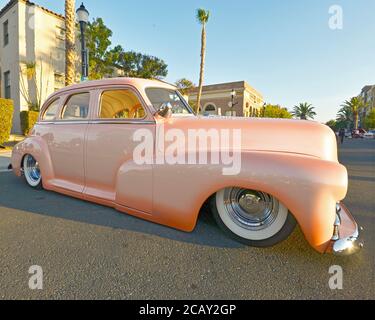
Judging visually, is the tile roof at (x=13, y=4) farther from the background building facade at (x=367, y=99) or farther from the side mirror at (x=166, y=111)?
the background building facade at (x=367, y=99)

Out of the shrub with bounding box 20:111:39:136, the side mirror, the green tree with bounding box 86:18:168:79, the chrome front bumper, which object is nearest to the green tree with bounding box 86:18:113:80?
the green tree with bounding box 86:18:168:79

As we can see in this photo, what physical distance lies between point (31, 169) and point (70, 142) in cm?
161

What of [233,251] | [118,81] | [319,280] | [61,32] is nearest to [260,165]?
[233,251]

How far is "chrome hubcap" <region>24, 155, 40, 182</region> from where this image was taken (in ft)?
13.6

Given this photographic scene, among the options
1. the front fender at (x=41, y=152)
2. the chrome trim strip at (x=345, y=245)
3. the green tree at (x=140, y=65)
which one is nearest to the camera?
the chrome trim strip at (x=345, y=245)

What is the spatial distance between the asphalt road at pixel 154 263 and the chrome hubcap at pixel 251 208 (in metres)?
0.25

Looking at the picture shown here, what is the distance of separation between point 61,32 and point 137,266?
690 inches

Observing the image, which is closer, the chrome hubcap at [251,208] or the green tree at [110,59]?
the chrome hubcap at [251,208]

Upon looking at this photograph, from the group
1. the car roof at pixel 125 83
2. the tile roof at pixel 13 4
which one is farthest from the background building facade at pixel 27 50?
the car roof at pixel 125 83

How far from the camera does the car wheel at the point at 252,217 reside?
2146mm

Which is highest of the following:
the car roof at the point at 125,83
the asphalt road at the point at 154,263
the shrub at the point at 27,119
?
the shrub at the point at 27,119

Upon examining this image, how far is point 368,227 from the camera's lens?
2.76 m

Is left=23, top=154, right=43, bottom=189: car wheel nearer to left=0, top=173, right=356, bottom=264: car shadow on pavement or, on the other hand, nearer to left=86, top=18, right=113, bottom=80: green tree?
left=0, top=173, right=356, bottom=264: car shadow on pavement
